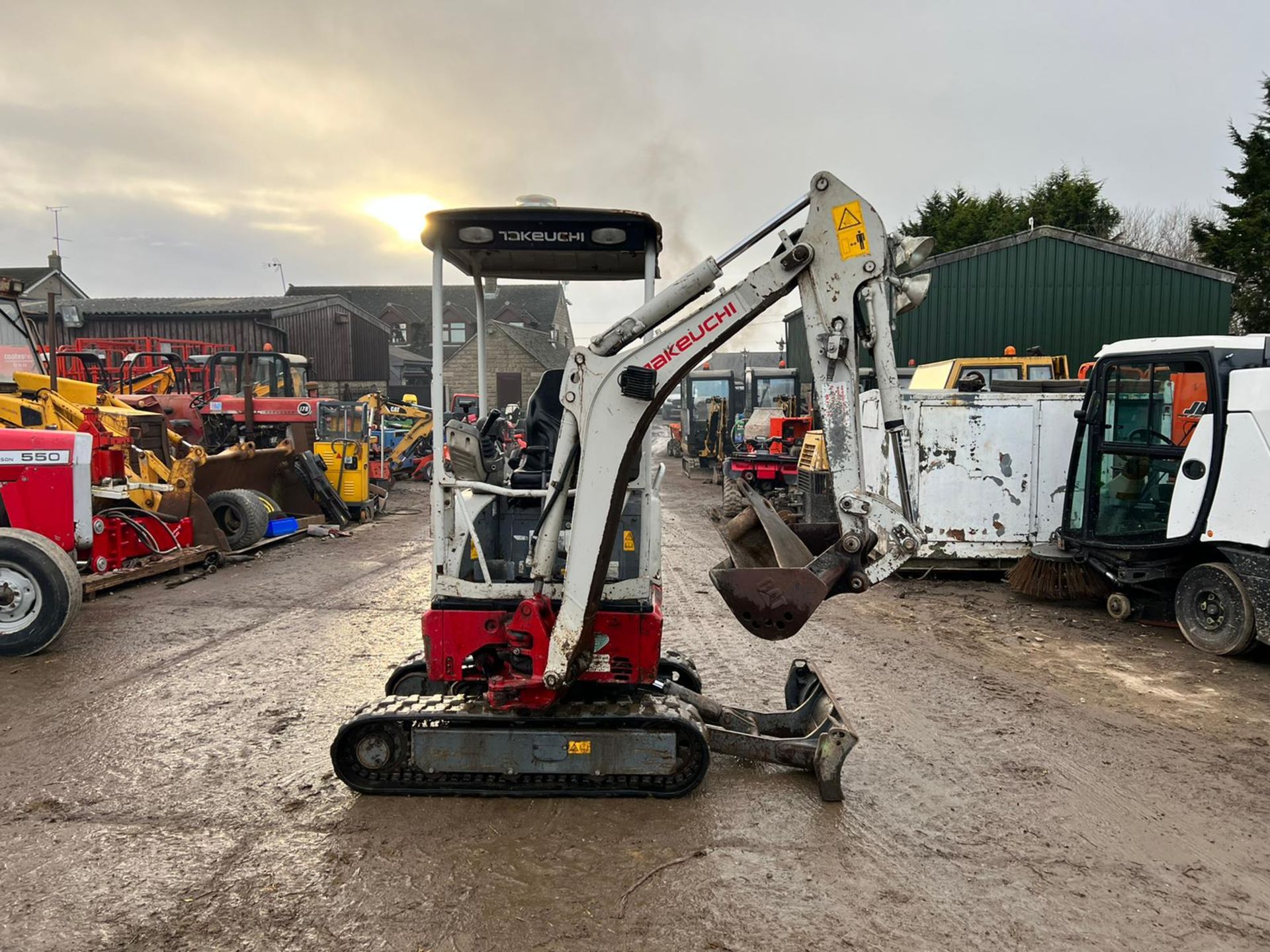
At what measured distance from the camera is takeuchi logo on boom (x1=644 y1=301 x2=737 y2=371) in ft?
11.6

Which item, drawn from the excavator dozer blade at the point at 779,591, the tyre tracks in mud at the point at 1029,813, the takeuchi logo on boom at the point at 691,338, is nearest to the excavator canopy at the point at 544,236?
the takeuchi logo on boom at the point at 691,338

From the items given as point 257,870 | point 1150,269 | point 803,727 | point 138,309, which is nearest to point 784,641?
point 803,727

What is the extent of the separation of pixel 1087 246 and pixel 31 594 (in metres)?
18.9

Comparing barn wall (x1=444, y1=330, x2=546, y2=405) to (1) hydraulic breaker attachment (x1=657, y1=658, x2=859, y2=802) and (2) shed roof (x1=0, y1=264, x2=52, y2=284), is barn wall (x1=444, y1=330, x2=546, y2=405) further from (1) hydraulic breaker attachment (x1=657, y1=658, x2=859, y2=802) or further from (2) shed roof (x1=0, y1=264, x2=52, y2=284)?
(2) shed roof (x1=0, y1=264, x2=52, y2=284)

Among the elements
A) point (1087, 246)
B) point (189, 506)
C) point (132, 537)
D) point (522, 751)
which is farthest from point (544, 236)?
point (1087, 246)

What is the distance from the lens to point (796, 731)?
447 centimetres

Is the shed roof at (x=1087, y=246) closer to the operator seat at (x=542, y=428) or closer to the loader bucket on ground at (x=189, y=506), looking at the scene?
the loader bucket on ground at (x=189, y=506)

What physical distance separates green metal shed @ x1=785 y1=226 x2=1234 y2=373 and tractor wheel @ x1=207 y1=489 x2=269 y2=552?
1269cm

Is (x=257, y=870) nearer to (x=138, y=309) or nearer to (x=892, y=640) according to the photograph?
(x=892, y=640)

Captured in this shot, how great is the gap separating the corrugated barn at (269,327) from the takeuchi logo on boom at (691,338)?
87.5 feet

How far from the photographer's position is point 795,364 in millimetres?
26406

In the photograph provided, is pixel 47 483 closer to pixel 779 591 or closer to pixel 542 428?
pixel 542 428

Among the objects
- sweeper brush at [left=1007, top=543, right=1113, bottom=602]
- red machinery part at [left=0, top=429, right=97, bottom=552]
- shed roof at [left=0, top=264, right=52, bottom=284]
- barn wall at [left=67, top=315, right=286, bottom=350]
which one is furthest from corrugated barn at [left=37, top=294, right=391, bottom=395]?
sweeper brush at [left=1007, top=543, right=1113, bottom=602]

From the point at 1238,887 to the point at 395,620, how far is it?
619 centimetres
